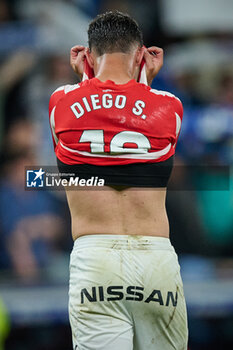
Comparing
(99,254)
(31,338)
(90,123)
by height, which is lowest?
(31,338)

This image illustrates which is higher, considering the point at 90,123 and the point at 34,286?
the point at 90,123

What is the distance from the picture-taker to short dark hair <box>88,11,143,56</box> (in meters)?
4.14

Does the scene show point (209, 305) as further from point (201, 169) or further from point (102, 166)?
point (102, 166)

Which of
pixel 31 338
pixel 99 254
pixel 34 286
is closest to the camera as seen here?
pixel 99 254

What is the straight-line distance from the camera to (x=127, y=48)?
415 cm

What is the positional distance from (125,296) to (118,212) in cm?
48

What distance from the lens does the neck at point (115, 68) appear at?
13.4 ft

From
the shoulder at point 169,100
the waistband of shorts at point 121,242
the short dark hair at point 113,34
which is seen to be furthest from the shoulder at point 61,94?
the waistband of shorts at point 121,242

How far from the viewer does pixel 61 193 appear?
25.0ft

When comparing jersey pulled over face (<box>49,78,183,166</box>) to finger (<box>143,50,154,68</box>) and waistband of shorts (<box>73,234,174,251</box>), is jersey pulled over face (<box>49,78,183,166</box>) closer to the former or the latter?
finger (<box>143,50,154,68</box>)

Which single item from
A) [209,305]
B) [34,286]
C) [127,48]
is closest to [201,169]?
[209,305]

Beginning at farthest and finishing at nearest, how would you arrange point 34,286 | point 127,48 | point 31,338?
point 31,338
point 34,286
point 127,48

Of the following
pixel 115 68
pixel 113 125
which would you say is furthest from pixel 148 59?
pixel 113 125

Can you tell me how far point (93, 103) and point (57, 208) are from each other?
3.63m
